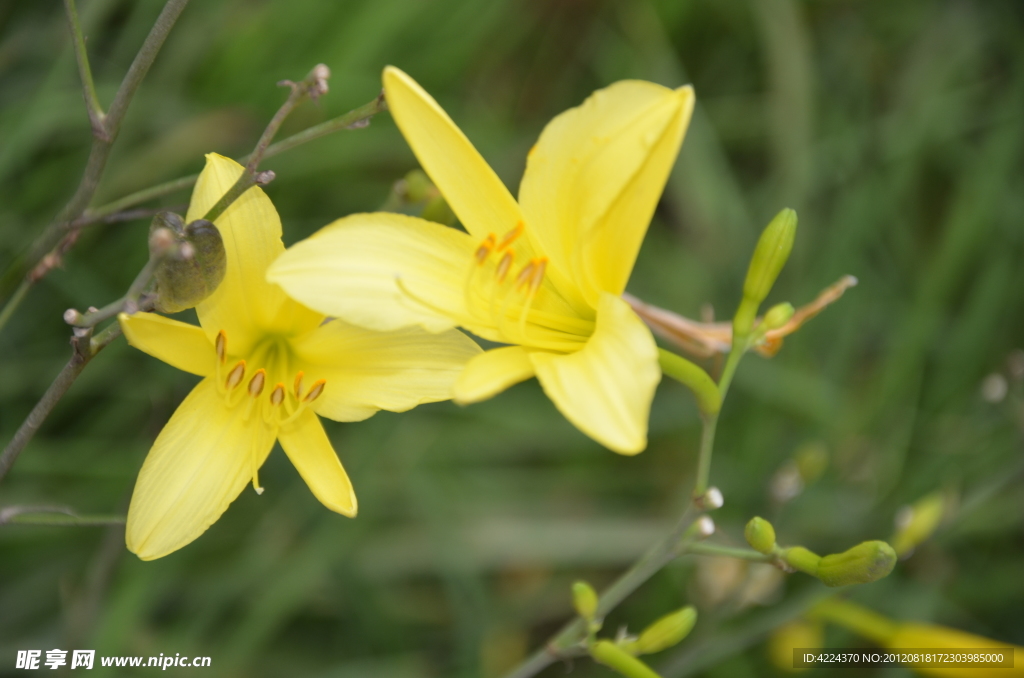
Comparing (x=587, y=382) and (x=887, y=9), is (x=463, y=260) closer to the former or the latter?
(x=587, y=382)

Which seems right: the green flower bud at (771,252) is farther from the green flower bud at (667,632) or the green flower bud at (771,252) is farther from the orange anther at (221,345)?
the orange anther at (221,345)

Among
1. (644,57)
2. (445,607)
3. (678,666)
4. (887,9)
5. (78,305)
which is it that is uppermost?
(887,9)

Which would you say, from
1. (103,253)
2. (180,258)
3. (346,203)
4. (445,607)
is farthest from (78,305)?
(445,607)

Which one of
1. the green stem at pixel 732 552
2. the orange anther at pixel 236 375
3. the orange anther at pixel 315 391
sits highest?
the orange anther at pixel 236 375

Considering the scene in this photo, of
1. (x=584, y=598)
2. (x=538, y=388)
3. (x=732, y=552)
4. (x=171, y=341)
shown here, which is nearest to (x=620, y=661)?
(x=584, y=598)

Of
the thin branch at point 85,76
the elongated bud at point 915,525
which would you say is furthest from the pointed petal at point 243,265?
the elongated bud at point 915,525

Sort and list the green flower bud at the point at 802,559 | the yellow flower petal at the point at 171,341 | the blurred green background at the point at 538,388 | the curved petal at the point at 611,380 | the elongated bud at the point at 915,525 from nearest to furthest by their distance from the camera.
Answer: the curved petal at the point at 611,380 < the yellow flower petal at the point at 171,341 < the green flower bud at the point at 802,559 < the elongated bud at the point at 915,525 < the blurred green background at the point at 538,388
